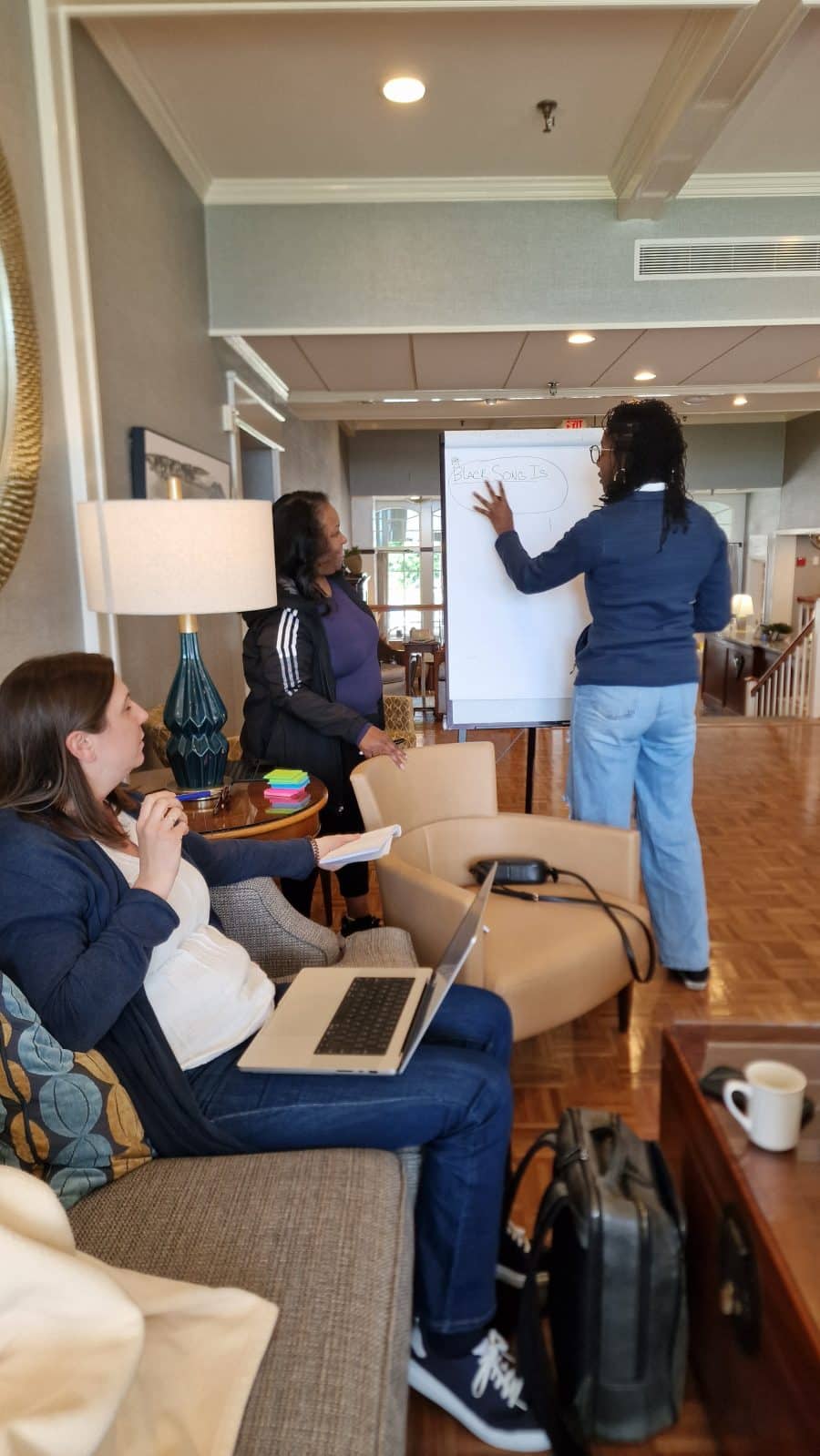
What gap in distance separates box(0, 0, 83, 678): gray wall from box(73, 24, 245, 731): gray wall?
0.37m

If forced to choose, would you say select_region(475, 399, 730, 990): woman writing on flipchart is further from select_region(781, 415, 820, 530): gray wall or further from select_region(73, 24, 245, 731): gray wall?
select_region(781, 415, 820, 530): gray wall

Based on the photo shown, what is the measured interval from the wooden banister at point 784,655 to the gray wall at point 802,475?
1.84 metres

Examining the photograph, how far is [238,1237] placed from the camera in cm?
106

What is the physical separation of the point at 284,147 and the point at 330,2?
3.71 ft

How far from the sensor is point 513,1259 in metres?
1.44

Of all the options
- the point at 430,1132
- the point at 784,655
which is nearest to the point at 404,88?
the point at 430,1132

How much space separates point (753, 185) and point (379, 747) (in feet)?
10.2

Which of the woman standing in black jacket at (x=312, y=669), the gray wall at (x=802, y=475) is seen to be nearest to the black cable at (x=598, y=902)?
the woman standing in black jacket at (x=312, y=669)

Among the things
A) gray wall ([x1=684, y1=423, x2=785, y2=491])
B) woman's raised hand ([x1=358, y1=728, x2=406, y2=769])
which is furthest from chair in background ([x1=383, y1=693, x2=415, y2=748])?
gray wall ([x1=684, y1=423, x2=785, y2=491])

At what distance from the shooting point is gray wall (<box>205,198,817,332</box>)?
373 centimetres

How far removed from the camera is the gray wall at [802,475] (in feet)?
31.4

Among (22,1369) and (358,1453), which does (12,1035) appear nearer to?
Answer: (22,1369)

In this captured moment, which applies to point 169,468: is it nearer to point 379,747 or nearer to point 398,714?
point 379,747

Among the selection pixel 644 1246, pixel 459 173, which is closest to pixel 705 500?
pixel 459 173
